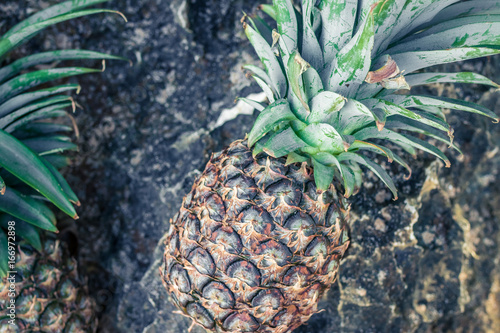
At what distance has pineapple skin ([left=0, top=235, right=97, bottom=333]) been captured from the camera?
1431mm

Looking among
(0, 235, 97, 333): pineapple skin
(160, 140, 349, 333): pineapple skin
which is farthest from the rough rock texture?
(160, 140, 349, 333): pineapple skin

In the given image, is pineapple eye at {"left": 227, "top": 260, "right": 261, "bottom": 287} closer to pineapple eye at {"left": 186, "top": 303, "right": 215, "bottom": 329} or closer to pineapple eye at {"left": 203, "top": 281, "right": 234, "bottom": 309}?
pineapple eye at {"left": 203, "top": 281, "right": 234, "bottom": 309}

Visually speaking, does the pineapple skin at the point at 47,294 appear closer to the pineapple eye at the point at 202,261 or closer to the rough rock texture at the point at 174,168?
the rough rock texture at the point at 174,168

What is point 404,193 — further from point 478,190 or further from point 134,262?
point 134,262

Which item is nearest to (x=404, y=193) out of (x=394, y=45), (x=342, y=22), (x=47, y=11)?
(x=394, y=45)

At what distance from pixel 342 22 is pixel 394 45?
24 centimetres

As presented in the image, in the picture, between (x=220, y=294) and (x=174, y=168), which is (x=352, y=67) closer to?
(x=220, y=294)

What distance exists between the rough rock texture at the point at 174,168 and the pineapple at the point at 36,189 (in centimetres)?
40

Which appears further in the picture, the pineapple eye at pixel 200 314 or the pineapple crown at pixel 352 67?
the pineapple eye at pixel 200 314

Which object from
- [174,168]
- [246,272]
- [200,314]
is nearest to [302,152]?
[246,272]

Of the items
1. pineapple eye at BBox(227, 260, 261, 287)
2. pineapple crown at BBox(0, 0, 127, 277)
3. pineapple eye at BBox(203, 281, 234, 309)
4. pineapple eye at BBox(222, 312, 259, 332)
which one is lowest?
pineapple eye at BBox(222, 312, 259, 332)

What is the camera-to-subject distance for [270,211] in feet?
4.21

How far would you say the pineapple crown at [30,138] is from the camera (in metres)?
1.26

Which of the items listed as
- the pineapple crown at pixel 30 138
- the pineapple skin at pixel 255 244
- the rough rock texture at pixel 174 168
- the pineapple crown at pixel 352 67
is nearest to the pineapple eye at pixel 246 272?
the pineapple skin at pixel 255 244
